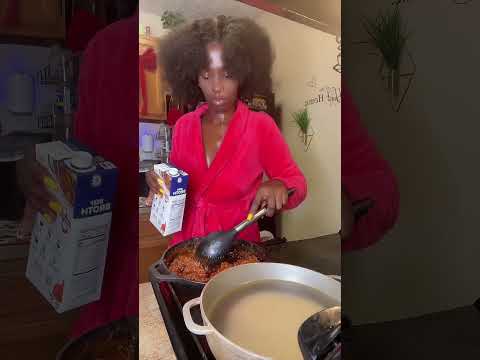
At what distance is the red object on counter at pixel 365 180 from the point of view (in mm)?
576

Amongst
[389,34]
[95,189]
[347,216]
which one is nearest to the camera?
[95,189]

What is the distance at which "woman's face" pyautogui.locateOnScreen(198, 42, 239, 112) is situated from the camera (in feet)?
1.39

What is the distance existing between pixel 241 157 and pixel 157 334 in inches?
8.8

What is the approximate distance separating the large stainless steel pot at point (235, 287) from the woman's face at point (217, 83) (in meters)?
0.20

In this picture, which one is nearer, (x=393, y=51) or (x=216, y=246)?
(x=216, y=246)

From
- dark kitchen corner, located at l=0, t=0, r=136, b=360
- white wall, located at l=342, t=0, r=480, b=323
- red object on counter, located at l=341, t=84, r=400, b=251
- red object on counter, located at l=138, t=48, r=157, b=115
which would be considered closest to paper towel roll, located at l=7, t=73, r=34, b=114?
dark kitchen corner, located at l=0, t=0, r=136, b=360

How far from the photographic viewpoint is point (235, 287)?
1.47 ft

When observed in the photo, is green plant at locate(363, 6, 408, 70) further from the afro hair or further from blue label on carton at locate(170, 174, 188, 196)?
blue label on carton at locate(170, 174, 188, 196)

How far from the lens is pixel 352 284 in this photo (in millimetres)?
789

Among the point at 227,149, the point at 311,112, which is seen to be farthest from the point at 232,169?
the point at 311,112

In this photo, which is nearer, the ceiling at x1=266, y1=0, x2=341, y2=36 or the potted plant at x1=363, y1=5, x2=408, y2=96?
the ceiling at x1=266, y1=0, x2=341, y2=36

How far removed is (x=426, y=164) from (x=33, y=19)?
0.75 metres

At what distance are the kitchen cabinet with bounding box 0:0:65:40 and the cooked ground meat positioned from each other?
0.90ft

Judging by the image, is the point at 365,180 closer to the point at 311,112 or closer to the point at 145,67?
the point at 311,112
